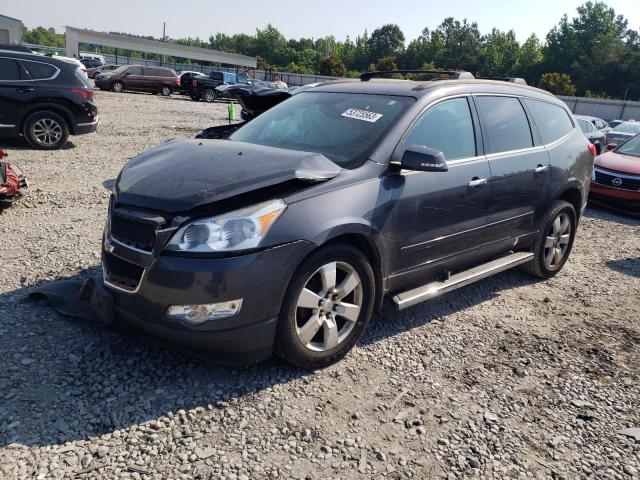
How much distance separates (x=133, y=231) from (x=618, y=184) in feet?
28.6

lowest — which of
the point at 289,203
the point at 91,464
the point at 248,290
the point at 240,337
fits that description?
the point at 91,464

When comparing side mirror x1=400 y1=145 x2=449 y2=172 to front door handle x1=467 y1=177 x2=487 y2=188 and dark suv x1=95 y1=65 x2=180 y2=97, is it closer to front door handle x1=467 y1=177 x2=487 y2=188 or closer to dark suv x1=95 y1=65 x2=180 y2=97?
front door handle x1=467 y1=177 x2=487 y2=188

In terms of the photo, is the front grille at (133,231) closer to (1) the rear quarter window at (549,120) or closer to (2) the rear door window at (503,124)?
(2) the rear door window at (503,124)

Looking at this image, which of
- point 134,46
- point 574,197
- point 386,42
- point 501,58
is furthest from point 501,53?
point 574,197

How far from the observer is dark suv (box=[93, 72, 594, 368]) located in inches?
110

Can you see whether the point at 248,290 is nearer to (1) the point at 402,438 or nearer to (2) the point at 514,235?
(1) the point at 402,438

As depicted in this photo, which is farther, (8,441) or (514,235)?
(514,235)

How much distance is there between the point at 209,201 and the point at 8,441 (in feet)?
5.02

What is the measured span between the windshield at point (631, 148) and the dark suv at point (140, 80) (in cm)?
2441

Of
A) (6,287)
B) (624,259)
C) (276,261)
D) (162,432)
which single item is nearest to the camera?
(162,432)

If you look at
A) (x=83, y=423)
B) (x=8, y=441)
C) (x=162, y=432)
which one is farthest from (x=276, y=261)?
(x=8, y=441)

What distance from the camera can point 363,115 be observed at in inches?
148

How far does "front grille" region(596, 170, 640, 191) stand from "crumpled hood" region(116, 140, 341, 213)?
24.9 feet

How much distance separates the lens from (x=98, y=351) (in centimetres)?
328
